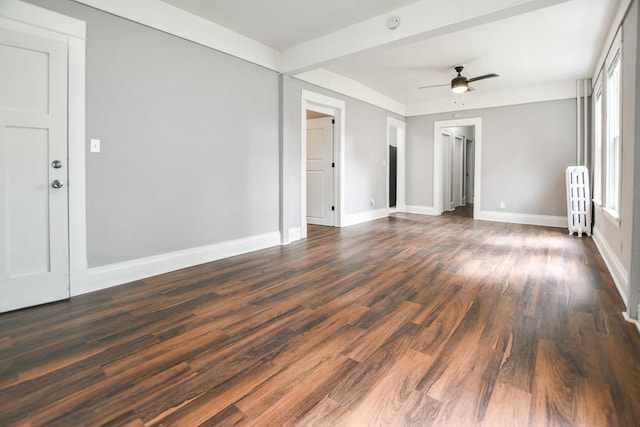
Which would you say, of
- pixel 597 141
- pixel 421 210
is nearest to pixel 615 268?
pixel 597 141

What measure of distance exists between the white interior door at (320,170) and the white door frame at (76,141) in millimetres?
3951

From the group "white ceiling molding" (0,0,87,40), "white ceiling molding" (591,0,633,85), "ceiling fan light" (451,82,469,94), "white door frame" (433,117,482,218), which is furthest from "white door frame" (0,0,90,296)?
"white door frame" (433,117,482,218)

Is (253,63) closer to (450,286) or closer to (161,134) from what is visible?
(161,134)

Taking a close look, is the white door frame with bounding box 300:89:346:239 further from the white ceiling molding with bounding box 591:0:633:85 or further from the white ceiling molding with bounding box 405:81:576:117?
the white ceiling molding with bounding box 591:0:633:85

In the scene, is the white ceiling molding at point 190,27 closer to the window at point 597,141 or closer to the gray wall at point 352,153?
the gray wall at point 352,153

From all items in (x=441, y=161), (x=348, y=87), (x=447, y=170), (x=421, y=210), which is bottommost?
(x=421, y=210)

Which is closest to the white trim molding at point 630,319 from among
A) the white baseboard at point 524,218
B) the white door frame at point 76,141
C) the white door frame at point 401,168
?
the white door frame at point 76,141

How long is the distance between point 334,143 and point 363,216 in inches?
64.1

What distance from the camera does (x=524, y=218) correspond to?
21.8 ft

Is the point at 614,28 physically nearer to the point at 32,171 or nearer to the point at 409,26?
the point at 409,26

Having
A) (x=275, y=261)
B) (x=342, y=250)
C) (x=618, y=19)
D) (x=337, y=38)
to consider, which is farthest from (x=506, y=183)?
(x=275, y=261)

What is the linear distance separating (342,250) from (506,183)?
14.7 feet

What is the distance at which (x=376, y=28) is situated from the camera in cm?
353

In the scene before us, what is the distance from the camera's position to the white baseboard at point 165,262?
9.45ft
